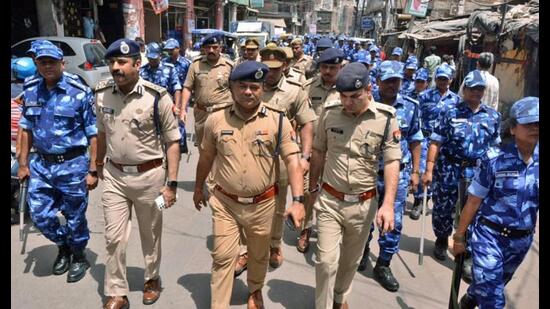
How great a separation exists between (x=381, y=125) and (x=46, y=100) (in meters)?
2.85

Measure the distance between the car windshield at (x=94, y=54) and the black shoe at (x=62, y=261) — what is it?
8.13 metres

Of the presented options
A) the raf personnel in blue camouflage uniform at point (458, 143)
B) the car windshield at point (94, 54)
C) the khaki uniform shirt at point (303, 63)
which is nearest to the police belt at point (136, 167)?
the raf personnel in blue camouflage uniform at point (458, 143)

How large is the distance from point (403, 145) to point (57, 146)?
321cm

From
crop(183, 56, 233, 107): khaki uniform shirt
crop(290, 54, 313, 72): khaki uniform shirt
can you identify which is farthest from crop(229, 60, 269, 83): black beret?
crop(290, 54, 313, 72): khaki uniform shirt

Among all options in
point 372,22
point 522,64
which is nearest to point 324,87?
point 522,64

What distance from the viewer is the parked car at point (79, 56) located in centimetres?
1094

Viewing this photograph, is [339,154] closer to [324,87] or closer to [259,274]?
[259,274]

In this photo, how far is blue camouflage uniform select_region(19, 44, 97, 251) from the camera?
3814 mm

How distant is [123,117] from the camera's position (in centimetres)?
346

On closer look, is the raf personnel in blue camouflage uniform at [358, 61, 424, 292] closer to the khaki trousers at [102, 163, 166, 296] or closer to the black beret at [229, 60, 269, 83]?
the black beret at [229, 60, 269, 83]

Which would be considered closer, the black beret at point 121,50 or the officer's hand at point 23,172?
the black beret at point 121,50

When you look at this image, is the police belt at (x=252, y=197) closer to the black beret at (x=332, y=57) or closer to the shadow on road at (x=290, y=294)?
the shadow on road at (x=290, y=294)

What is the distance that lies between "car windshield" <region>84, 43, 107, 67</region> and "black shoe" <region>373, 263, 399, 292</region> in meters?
9.62

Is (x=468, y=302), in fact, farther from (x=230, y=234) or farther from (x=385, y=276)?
(x=230, y=234)
